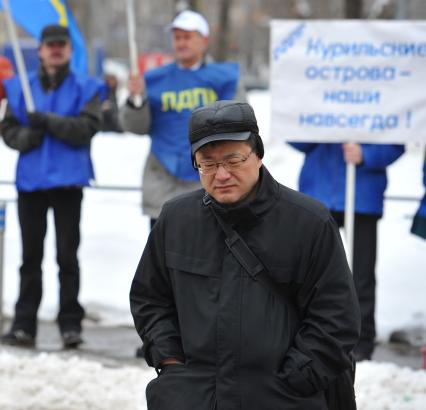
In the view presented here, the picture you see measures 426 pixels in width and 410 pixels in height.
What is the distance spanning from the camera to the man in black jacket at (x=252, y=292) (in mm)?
3828

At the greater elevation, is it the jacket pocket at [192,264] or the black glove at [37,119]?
the jacket pocket at [192,264]

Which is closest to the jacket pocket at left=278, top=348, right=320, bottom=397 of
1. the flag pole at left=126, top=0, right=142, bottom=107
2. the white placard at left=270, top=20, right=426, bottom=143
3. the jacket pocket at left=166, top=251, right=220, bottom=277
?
the jacket pocket at left=166, top=251, right=220, bottom=277

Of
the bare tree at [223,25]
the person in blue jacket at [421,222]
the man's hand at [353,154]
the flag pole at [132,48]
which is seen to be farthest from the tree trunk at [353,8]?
the bare tree at [223,25]

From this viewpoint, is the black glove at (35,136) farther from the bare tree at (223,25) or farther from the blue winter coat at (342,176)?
the bare tree at (223,25)

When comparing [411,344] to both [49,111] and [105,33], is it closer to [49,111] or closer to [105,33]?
[49,111]

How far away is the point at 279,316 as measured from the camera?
12.7ft

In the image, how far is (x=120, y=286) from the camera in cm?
991

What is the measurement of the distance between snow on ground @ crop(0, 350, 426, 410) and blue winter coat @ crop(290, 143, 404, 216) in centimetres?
108

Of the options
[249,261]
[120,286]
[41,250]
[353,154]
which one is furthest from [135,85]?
[249,261]

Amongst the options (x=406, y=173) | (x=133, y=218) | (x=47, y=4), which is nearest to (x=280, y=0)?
(x=406, y=173)

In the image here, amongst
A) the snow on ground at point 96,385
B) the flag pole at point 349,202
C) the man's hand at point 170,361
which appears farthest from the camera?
the flag pole at point 349,202

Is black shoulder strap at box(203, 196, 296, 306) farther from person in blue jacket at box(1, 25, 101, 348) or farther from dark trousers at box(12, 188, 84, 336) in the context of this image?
dark trousers at box(12, 188, 84, 336)

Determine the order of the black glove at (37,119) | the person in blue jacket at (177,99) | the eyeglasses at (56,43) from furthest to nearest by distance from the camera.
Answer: the eyeglasses at (56,43)
the black glove at (37,119)
the person in blue jacket at (177,99)

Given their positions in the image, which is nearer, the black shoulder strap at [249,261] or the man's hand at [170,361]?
the black shoulder strap at [249,261]
